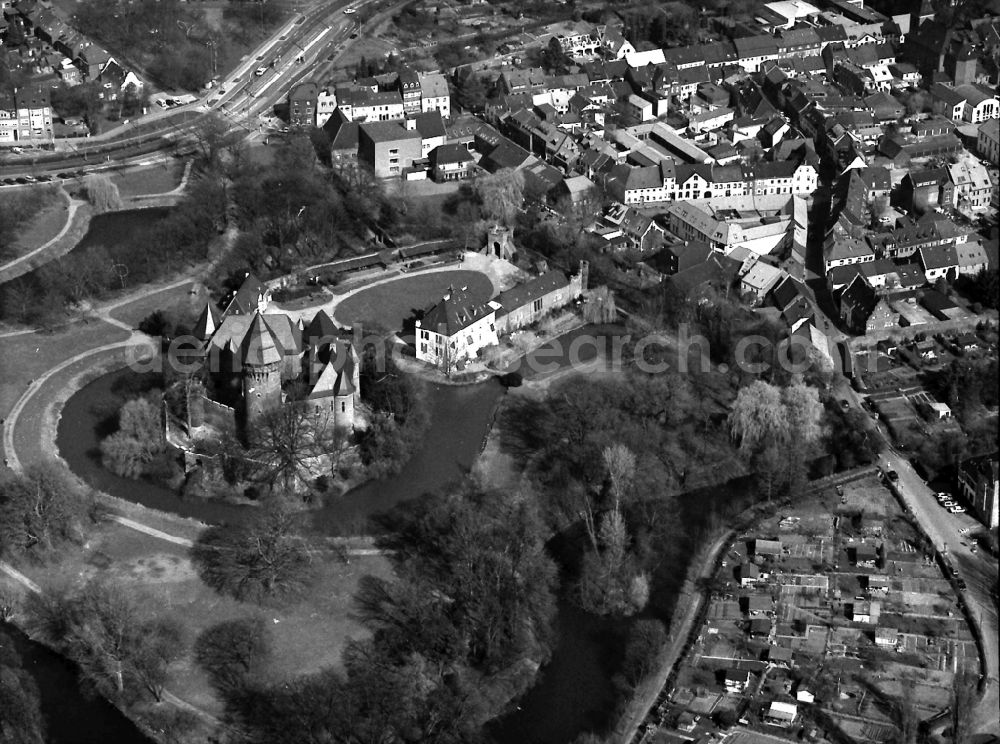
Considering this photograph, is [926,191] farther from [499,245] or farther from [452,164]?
[452,164]

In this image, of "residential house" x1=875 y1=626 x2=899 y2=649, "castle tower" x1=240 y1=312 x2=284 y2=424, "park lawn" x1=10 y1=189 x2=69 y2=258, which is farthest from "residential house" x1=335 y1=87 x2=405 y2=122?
"residential house" x1=875 y1=626 x2=899 y2=649

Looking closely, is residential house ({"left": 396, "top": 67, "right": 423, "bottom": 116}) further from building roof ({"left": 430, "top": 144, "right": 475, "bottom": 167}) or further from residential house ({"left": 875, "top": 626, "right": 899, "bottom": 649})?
residential house ({"left": 875, "top": 626, "right": 899, "bottom": 649})

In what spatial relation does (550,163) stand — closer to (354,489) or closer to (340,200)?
(340,200)

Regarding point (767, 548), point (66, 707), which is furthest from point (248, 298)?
point (767, 548)

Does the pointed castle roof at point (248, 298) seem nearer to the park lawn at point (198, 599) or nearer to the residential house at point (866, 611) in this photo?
the park lawn at point (198, 599)

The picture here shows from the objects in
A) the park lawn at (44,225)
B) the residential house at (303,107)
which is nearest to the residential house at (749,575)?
the park lawn at (44,225)

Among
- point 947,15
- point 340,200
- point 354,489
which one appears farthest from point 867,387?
point 947,15
